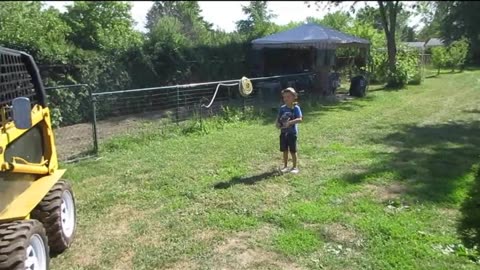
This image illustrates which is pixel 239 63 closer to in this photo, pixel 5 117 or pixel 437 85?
pixel 437 85

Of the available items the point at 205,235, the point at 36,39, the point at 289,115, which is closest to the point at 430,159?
the point at 289,115

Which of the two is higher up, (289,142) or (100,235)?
(289,142)

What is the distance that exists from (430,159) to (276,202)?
352cm

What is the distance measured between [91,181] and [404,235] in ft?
14.7

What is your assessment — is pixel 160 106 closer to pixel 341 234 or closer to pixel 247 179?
pixel 247 179

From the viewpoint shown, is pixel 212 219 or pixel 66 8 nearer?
pixel 212 219

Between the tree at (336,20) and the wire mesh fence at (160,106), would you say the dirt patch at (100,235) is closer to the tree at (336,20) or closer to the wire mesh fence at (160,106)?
the wire mesh fence at (160,106)

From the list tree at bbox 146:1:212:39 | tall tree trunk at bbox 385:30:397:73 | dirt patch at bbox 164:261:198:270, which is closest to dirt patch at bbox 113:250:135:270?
dirt patch at bbox 164:261:198:270

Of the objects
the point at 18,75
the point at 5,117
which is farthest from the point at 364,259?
the point at 18,75

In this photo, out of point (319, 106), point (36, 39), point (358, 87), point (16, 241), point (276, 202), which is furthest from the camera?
point (358, 87)

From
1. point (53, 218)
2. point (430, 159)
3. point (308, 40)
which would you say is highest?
point (308, 40)

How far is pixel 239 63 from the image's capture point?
1880 centimetres

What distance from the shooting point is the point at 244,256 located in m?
4.27

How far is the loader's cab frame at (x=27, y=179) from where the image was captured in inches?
128
